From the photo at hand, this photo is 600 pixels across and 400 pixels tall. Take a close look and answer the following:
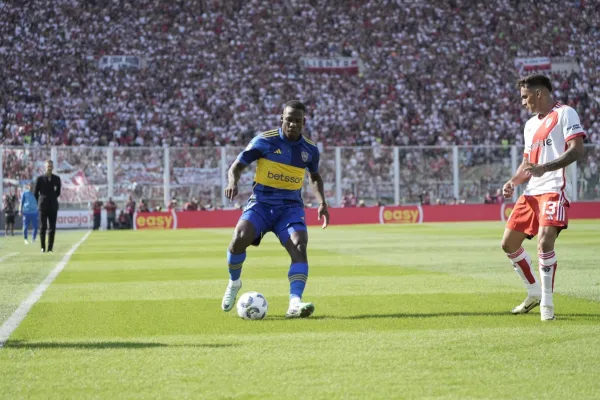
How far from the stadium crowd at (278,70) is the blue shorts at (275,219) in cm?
3213

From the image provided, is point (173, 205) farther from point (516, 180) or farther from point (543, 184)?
point (543, 184)

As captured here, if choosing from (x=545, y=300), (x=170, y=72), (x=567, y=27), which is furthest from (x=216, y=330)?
(x=567, y=27)

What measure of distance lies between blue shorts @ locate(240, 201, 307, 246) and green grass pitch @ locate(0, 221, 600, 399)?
32.4 inches

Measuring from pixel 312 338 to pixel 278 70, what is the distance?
44.4m

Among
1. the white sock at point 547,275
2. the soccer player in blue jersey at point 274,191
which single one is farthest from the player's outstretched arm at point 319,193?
the white sock at point 547,275

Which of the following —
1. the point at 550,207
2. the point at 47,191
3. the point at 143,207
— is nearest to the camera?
the point at 550,207

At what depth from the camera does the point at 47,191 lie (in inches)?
819

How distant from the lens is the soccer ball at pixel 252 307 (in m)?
8.85

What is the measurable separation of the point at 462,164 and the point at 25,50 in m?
23.9

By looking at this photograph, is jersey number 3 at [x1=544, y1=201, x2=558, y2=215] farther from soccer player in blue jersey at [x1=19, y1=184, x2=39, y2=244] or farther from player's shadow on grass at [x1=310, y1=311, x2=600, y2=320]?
soccer player in blue jersey at [x1=19, y1=184, x2=39, y2=244]

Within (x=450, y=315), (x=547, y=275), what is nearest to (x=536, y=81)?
(x=547, y=275)

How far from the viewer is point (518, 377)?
5.59 meters

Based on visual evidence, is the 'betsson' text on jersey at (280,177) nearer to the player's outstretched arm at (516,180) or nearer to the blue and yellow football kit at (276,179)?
the blue and yellow football kit at (276,179)

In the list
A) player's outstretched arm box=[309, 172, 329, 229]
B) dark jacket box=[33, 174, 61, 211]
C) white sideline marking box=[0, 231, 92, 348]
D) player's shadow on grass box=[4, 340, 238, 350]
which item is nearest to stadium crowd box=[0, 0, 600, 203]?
dark jacket box=[33, 174, 61, 211]
